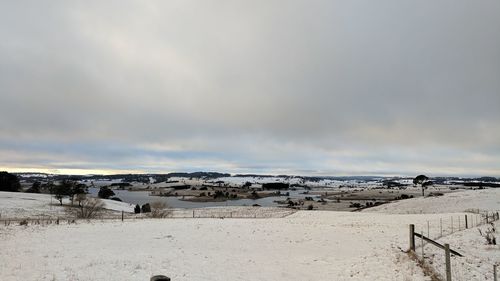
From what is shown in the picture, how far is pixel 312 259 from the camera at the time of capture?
71.9 feet

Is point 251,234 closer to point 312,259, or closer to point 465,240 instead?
point 312,259

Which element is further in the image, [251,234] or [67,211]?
[67,211]

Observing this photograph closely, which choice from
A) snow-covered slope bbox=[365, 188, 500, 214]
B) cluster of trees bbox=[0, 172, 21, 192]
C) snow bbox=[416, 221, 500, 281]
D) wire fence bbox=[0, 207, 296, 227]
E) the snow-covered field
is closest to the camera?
snow bbox=[416, 221, 500, 281]

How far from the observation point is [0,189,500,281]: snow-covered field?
17.5 metres

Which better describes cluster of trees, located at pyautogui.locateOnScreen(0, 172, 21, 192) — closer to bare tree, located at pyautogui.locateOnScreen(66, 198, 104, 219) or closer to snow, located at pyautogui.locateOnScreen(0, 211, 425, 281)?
bare tree, located at pyautogui.locateOnScreen(66, 198, 104, 219)

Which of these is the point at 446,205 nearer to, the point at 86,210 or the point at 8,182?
the point at 86,210

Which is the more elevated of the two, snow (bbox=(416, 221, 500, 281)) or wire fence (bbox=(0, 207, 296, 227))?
snow (bbox=(416, 221, 500, 281))

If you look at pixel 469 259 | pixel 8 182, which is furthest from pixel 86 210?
pixel 8 182

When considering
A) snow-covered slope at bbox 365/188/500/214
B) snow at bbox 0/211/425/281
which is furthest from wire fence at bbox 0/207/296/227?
snow-covered slope at bbox 365/188/500/214

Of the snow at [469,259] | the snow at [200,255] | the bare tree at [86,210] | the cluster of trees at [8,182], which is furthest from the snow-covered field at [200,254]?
the cluster of trees at [8,182]

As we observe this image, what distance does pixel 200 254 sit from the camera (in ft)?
75.8

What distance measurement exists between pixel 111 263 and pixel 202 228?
60.7 ft

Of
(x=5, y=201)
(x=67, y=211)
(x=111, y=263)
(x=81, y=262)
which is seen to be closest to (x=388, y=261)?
(x=111, y=263)

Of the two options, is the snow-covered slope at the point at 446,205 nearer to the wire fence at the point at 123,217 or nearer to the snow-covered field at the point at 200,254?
the wire fence at the point at 123,217
